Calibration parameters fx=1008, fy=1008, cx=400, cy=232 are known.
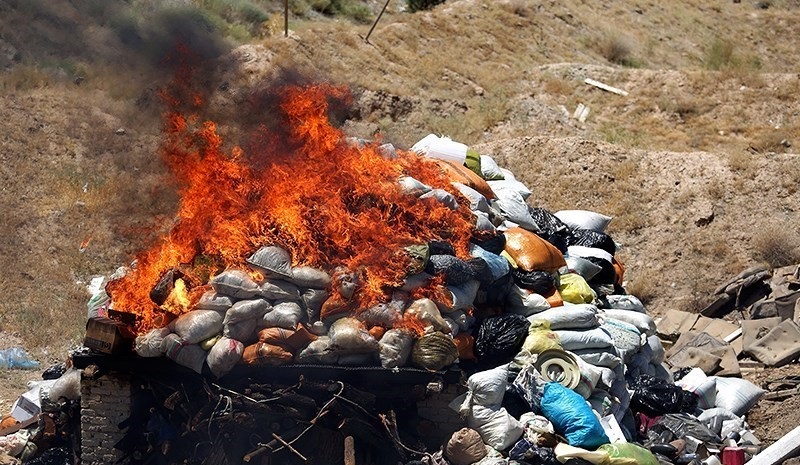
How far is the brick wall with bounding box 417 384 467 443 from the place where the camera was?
8.96 meters

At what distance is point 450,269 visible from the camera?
944cm

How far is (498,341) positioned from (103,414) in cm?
364

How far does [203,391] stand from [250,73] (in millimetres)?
12996

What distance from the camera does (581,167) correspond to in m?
17.6

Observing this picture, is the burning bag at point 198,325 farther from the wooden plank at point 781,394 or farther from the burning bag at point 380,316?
the wooden plank at point 781,394

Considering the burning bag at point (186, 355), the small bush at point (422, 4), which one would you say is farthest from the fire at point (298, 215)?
the small bush at point (422, 4)

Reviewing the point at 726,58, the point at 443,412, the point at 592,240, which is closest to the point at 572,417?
→ the point at 443,412

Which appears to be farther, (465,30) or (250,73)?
(465,30)

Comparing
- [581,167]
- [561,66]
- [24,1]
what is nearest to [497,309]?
[581,167]

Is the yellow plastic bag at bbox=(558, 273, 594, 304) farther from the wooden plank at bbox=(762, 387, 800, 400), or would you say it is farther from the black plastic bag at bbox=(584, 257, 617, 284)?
the wooden plank at bbox=(762, 387, 800, 400)

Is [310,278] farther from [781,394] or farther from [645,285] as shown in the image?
[645,285]

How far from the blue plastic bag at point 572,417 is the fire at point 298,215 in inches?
57.0

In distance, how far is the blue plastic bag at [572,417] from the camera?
885 centimetres

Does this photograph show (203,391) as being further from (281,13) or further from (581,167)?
(281,13)
